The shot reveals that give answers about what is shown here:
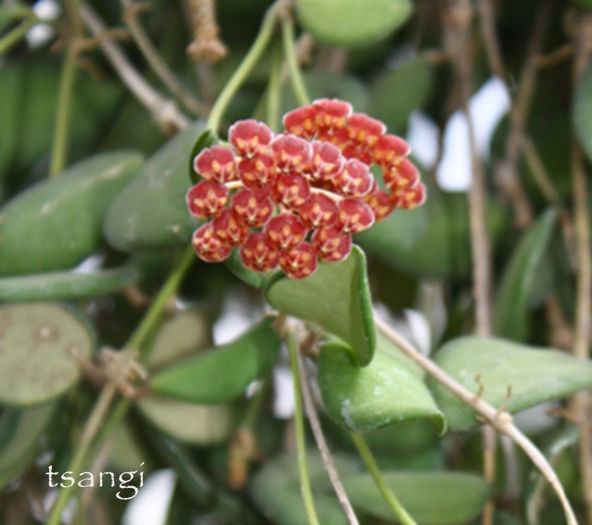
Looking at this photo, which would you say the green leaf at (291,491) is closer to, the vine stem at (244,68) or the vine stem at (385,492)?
the vine stem at (385,492)

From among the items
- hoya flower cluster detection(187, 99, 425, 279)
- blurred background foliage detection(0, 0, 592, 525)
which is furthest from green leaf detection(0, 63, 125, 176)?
hoya flower cluster detection(187, 99, 425, 279)

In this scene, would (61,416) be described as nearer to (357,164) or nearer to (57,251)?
(57,251)

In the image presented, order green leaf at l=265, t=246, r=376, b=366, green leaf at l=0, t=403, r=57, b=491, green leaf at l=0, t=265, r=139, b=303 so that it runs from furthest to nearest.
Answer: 1. green leaf at l=0, t=403, r=57, b=491
2. green leaf at l=0, t=265, r=139, b=303
3. green leaf at l=265, t=246, r=376, b=366

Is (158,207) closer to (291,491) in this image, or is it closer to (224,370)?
(224,370)

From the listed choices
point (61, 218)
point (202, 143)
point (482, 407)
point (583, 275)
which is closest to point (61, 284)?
point (61, 218)

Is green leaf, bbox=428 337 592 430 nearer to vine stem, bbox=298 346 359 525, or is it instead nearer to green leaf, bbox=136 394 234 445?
vine stem, bbox=298 346 359 525

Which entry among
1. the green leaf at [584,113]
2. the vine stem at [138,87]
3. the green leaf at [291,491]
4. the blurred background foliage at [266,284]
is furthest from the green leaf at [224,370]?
the green leaf at [584,113]
